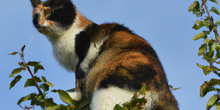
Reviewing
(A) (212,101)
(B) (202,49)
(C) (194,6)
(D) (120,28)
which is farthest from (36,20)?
(A) (212,101)

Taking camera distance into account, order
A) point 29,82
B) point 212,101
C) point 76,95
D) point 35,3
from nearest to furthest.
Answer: point 212,101 < point 29,82 < point 76,95 < point 35,3

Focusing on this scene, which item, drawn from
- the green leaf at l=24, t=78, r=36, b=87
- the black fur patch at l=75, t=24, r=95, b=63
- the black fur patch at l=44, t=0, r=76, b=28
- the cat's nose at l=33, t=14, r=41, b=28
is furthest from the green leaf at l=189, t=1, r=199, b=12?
the cat's nose at l=33, t=14, r=41, b=28

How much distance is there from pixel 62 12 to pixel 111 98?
2.20 meters

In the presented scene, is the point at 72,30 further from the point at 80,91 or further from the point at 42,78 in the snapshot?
the point at 42,78

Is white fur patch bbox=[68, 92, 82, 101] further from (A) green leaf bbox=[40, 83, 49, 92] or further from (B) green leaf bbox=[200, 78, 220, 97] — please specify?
(B) green leaf bbox=[200, 78, 220, 97]

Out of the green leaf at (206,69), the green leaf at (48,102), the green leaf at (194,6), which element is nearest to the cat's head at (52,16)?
the green leaf at (48,102)

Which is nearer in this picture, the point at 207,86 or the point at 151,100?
the point at 207,86

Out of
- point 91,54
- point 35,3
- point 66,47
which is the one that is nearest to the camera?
point 91,54

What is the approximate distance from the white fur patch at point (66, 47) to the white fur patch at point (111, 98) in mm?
1370

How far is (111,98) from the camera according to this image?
10.4 ft

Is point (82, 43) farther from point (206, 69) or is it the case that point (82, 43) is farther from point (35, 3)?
point (206, 69)

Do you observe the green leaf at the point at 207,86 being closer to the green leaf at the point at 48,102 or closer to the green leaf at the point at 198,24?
the green leaf at the point at 198,24

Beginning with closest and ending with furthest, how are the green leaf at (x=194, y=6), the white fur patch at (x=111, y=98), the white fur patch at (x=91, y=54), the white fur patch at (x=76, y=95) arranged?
the white fur patch at (x=111, y=98) → the green leaf at (x=194, y=6) → the white fur patch at (x=76, y=95) → the white fur patch at (x=91, y=54)

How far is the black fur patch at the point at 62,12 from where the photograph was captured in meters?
4.79
